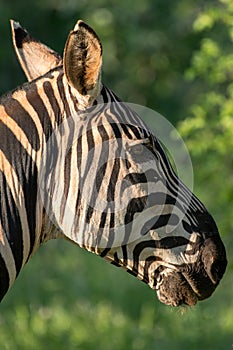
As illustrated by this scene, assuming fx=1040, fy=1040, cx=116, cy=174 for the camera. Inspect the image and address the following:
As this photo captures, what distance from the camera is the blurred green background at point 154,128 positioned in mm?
9328

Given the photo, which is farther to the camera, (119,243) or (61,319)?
(61,319)

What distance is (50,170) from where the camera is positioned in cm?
504

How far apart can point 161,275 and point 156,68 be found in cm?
1815

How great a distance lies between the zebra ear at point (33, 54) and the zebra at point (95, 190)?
0.29 m

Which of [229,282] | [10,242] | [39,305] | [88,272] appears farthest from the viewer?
[88,272]

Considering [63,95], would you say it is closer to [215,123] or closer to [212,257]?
[212,257]

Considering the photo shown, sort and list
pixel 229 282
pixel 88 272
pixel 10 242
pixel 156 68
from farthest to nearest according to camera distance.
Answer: pixel 156 68, pixel 88 272, pixel 229 282, pixel 10 242

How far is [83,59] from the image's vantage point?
487cm

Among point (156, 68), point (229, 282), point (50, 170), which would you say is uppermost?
point (156, 68)

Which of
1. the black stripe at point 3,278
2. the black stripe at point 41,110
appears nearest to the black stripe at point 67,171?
the black stripe at point 41,110

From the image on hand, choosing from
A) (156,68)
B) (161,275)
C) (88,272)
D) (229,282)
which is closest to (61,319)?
(229,282)

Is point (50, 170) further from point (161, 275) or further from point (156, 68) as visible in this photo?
point (156, 68)

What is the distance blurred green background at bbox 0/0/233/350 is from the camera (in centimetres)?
933

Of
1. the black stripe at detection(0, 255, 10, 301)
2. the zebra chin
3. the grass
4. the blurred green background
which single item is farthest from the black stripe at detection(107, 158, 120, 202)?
the grass
